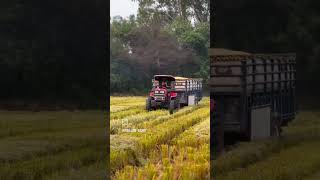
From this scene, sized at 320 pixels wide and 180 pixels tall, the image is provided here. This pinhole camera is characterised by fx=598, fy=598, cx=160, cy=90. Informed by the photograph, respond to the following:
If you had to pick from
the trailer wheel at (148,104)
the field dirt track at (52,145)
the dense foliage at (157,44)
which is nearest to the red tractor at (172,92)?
the trailer wheel at (148,104)

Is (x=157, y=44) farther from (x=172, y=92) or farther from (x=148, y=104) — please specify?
(x=148, y=104)

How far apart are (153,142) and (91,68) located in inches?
513

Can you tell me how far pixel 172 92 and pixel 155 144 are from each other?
4.24 feet

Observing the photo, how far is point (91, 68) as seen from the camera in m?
22.8

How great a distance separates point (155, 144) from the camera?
1010cm

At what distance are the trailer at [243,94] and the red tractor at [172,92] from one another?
1.78ft

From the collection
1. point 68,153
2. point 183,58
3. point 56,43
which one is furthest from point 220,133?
point 56,43

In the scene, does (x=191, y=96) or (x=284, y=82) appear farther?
(x=284, y=82)

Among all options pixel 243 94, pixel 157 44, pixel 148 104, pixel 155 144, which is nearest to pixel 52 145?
pixel 243 94

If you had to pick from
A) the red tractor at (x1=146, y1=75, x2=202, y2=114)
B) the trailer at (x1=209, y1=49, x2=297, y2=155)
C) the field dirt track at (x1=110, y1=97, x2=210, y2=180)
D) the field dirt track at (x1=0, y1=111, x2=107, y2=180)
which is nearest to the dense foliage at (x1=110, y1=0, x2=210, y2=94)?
the red tractor at (x1=146, y1=75, x2=202, y2=114)

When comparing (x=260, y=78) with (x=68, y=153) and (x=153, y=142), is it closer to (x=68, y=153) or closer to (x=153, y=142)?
(x=153, y=142)

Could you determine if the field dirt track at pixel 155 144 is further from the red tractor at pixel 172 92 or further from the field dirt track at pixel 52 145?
the field dirt track at pixel 52 145

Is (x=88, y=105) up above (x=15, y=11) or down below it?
below

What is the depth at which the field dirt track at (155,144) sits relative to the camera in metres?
9.89
